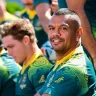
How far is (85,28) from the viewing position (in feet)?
16.1

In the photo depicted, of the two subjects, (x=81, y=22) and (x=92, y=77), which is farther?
(x=81, y=22)

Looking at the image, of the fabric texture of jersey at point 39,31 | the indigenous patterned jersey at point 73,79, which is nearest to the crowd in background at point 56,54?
the indigenous patterned jersey at point 73,79

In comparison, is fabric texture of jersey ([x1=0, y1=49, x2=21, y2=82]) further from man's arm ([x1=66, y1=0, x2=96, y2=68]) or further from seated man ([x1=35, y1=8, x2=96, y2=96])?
seated man ([x1=35, y1=8, x2=96, y2=96])

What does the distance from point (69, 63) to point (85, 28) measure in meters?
0.57

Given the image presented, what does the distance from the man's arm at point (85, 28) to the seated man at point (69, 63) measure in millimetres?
221

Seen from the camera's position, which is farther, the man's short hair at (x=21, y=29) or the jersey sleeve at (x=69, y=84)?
the man's short hair at (x=21, y=29)

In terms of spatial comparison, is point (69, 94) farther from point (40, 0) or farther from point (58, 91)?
point (40, 0)

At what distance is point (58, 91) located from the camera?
4363 mm

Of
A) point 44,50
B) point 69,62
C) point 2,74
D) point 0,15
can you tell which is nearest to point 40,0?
point 44,50

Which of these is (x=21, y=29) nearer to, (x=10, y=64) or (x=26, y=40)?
(x=26, y=40)

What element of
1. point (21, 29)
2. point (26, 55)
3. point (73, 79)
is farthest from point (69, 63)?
point (21, 29)

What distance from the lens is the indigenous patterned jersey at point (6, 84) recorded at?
20.9 feet

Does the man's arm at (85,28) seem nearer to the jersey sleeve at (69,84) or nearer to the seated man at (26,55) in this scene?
the jersey sleeve at (69,84)

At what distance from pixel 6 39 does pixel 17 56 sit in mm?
328
